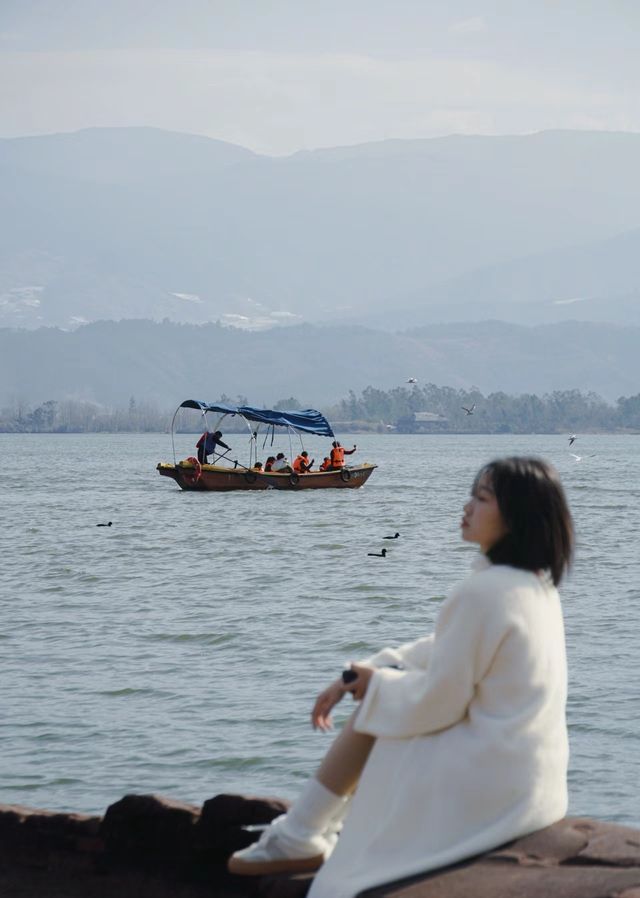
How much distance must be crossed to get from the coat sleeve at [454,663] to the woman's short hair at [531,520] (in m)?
0.17

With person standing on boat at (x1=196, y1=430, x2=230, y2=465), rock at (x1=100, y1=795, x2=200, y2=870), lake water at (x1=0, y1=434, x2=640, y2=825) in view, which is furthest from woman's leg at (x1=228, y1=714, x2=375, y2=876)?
person standing on boat at (x1=196, y1=430, x2=230, y2=465)

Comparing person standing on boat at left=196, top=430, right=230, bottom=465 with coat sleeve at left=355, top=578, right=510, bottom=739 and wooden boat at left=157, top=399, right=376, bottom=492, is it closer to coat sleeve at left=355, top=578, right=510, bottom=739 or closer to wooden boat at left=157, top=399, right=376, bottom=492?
wooden boat at left=157, top=399, right=376, bottom=492

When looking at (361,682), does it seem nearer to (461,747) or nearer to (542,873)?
(461,747)

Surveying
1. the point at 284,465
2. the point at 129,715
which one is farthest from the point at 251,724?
the point at 284,465

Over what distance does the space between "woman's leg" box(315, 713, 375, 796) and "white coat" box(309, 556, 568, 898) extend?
4.2 inches

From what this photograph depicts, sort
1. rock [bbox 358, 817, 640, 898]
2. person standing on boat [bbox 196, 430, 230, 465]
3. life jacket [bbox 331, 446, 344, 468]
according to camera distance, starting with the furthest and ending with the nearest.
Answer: life jacket [bbox 331, 446, 344, 468] < person standing on boat [bbox 196, 430, 230, 465] < rock [bbox 358, 817, 640, 898]

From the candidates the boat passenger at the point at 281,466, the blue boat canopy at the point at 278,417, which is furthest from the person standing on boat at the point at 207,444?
the boat passenger at the point at 281,466

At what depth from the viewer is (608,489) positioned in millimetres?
60000

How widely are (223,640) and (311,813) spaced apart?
40.7ft

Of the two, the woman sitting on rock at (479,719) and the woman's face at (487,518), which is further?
the woman's face at (487,518)

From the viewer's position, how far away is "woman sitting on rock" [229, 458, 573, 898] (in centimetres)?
357

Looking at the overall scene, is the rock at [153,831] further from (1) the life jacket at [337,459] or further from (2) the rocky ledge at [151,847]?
(1) the life jacket at [337,459]

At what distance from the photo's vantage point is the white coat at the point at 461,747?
11.7 feet

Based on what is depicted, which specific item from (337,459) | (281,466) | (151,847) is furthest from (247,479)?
(151,847)
